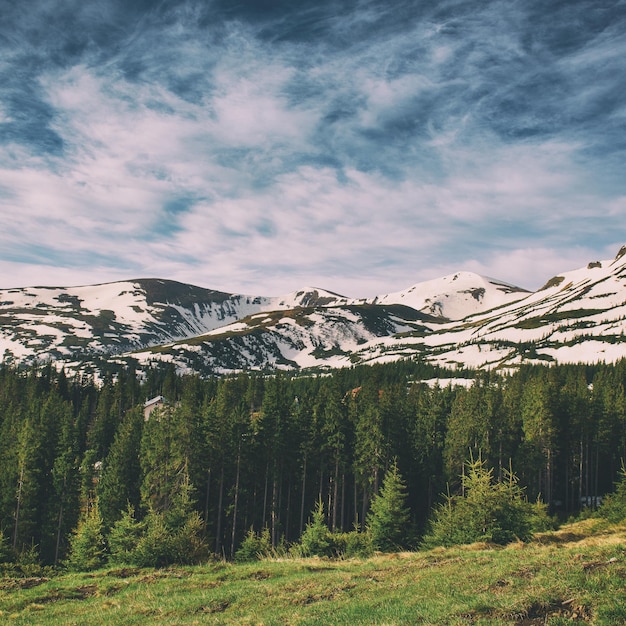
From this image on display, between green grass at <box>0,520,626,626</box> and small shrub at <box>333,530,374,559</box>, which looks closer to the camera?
green grass at <box>0,520,626,626</box>

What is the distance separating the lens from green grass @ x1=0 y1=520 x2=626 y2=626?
13.2m

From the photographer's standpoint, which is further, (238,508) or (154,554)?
(238,508)

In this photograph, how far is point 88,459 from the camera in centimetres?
7425

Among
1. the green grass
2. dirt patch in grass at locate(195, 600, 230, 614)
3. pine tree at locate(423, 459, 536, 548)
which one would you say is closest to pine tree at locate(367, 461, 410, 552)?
pine tree at locate(423, 459, 536, 548)

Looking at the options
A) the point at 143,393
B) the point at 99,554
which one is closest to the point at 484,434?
the point at 99,554

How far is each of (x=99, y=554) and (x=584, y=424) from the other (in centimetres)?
6996

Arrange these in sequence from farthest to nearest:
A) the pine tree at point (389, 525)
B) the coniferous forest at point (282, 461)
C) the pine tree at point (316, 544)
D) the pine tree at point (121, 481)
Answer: the coniferous forest at point (282, 461), the pine tree at point (121, 481), the pine tree at point (389, 525), the pine tree at point (316, 544)

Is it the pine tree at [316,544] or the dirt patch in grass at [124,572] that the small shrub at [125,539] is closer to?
the dirt patch in grass at [124,572]

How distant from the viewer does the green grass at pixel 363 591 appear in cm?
1322

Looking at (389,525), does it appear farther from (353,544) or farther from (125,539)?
(125,539)

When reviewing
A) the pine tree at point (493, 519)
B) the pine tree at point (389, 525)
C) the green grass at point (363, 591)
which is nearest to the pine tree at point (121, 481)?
the pine tree at point (389, 525)

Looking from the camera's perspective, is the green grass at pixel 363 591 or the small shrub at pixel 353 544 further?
the small shrub at pixel 353 544

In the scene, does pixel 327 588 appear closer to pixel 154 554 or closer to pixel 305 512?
pixel 154 554

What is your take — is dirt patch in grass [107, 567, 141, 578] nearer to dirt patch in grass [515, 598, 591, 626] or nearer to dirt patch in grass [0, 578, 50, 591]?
dirt patch in grass [0, 578, 50, 591]
